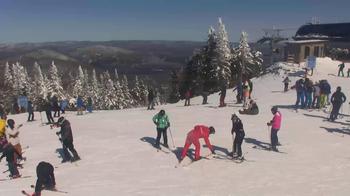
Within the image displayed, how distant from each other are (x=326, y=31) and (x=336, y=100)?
1801 inches

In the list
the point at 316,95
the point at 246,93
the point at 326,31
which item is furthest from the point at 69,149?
the point at 326,31

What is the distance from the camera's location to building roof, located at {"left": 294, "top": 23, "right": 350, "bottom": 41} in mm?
58469

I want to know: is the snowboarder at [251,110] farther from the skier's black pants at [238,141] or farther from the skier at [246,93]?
the skier's black pants at [238,141]

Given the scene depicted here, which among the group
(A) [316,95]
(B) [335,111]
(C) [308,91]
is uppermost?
(C) [308,91]

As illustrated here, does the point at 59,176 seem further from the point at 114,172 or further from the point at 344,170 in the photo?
the point at 344,170

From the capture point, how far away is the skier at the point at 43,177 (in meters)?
Result: 11.9

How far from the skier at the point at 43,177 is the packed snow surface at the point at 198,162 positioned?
1.10 ft

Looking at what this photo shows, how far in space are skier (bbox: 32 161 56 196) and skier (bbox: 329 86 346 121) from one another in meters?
14.4

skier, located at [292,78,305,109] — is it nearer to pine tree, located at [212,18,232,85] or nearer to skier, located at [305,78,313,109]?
skier, located at [305,78,313,109]

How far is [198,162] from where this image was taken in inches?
597

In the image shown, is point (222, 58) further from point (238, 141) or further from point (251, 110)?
point (238, 141)

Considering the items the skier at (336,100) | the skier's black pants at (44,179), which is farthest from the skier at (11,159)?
the skier at (336,100)

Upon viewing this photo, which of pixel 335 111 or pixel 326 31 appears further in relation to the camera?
pixel 326 31

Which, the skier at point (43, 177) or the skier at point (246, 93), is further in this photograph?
the skier at point (246, 93)
